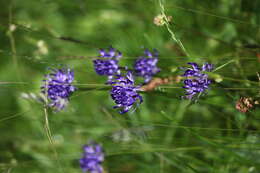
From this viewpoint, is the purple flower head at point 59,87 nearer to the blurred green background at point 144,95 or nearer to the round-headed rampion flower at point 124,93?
the blurred green background at point 144,95

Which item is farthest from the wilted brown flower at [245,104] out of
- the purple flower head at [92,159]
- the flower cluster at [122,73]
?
the purple flower head at [92,159]

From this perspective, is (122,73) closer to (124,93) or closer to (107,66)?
(107,66)

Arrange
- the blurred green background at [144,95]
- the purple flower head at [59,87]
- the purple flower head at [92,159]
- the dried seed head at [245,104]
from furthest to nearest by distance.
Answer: the purple flower head at [92,159], the blurred green background at [144,95], the purple flower head at [59,87], the dried seed head at [245,104]

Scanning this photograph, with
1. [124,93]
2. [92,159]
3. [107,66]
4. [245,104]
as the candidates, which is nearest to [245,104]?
[245,104]

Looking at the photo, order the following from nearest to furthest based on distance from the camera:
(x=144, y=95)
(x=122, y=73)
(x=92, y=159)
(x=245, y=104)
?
(x=245, y=104), (x=122, y=73), (x=92, y=159), (x=144, y=95)

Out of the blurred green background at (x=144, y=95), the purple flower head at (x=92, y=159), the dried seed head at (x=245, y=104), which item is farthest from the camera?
the purple flower head at (x=92, y=159)

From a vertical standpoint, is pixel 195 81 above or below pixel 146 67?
below

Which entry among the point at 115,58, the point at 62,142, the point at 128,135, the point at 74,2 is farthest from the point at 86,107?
the point at 115,58
